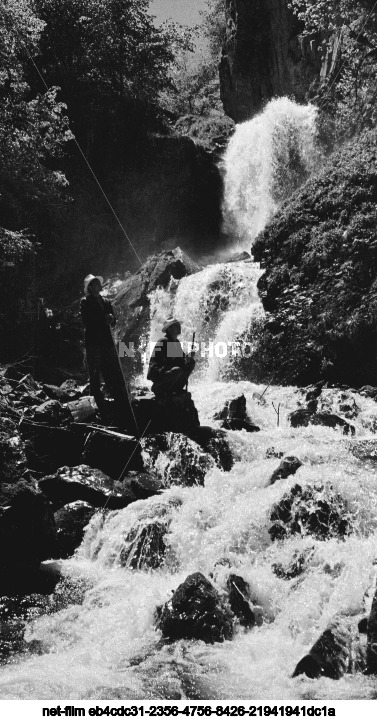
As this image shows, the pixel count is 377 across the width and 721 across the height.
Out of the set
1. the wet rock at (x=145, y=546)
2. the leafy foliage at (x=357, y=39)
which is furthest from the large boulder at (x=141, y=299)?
the wet rock at (x=145, y=546)

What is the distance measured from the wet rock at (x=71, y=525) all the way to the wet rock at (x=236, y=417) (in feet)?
12.0

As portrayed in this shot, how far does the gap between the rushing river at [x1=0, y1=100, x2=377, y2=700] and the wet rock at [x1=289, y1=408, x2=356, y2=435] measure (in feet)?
0.62

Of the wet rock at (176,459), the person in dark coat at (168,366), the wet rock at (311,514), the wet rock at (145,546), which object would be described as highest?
the person in dark coat at (168,366)

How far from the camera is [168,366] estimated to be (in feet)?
34.6

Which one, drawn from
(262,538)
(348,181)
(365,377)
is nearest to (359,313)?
(365,377)

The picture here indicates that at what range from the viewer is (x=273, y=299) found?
1616 cm

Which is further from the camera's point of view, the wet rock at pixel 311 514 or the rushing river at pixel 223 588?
the wet rock at pixel 311 514

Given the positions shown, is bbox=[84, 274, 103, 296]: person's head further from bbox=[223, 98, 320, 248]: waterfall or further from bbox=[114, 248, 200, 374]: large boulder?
bbox=[223, 98, 320, 248]: waterfall

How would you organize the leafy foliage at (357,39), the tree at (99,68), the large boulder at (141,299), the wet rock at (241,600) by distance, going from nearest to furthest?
1. the wet rock at (241,600)
2. the leafy foliage at (357,39)
3. the large boulder at (141,299)
4. the tree at (99,68)

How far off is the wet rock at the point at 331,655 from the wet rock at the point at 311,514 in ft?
6.48

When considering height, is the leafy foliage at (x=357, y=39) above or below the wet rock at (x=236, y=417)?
above

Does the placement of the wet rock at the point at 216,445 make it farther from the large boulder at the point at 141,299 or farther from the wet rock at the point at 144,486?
the large boulder at the point at 141,299

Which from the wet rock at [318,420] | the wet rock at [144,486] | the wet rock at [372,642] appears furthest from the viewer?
the wet rock at [318,420]

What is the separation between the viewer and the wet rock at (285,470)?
8.63m
